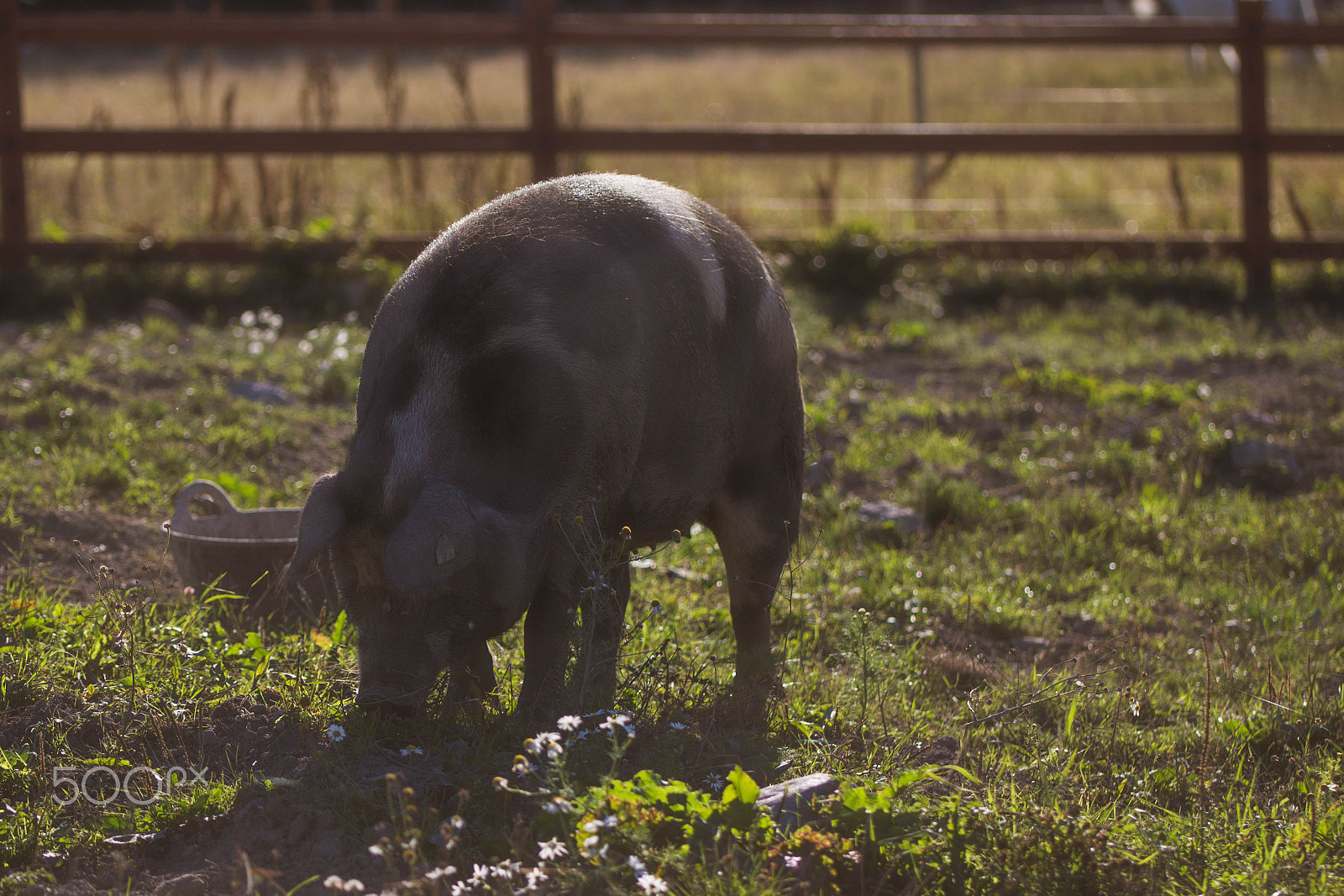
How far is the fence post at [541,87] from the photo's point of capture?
26.8ft

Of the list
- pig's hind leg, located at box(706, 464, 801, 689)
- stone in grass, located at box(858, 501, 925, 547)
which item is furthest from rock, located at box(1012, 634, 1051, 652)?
pig's hind leg, located at box(706, 464, 801, 689)

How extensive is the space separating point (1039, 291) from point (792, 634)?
16.6ft

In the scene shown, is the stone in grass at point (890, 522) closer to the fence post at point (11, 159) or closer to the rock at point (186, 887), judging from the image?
the rock at point (186, 887)

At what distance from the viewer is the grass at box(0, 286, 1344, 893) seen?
261cm

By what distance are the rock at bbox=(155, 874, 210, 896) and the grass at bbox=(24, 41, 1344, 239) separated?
6.05m

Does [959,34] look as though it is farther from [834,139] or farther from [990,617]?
[990,617]

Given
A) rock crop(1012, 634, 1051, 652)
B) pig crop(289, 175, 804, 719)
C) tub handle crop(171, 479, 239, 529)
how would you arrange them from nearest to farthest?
pig crop(289, 175, 804, 719) < tub handle crop(171, 479, 239, 529) < rock crop(1012, 634, 1051, 652)

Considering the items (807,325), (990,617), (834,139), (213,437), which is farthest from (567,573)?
(834,139)

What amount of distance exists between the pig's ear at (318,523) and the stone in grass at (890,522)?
2.72 metres

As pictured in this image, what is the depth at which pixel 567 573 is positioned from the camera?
3.12 m

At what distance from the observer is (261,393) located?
6.02 metres

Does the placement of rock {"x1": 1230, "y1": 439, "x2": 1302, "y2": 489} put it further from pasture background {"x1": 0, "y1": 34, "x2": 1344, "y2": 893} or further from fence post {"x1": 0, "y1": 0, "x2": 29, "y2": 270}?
fence post {"x1": 0, "y1": 0, "x2": 29, "y2": 270}

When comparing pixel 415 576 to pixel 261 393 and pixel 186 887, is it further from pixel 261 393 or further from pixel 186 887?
pixel 261 393
